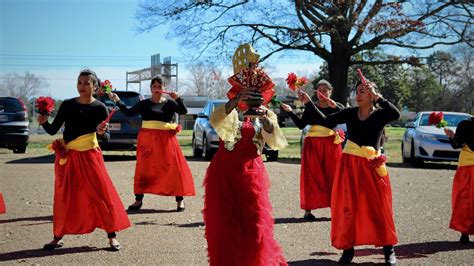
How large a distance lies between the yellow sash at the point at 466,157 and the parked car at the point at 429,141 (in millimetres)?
8760

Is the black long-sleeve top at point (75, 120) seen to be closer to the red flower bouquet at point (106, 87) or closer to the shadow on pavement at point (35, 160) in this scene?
the red flower bouquet at point (106, 87)

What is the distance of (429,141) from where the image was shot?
16.8 m

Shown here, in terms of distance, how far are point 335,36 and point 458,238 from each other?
18.6 meters

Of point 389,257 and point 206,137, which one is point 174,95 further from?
point 206,137

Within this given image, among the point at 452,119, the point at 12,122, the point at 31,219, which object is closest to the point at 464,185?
the point at 31,219

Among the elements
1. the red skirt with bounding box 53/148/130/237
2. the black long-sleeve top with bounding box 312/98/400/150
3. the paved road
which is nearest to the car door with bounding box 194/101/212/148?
the paved road

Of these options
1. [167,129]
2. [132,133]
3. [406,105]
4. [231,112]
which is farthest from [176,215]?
[406,105]

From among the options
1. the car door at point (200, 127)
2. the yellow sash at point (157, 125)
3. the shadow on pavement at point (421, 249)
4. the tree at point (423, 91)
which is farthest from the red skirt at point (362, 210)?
the tree at point (423, 91)

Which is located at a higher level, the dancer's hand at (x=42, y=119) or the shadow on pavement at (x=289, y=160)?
the dancer's hand at (x=42, y=119)

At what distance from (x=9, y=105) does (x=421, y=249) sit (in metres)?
15.7

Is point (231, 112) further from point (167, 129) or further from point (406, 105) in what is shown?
point (406, 105)

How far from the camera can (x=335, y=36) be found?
2538 centimetres

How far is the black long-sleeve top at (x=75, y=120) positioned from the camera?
6.78 metres

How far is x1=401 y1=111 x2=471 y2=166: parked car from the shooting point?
54.4 feet
